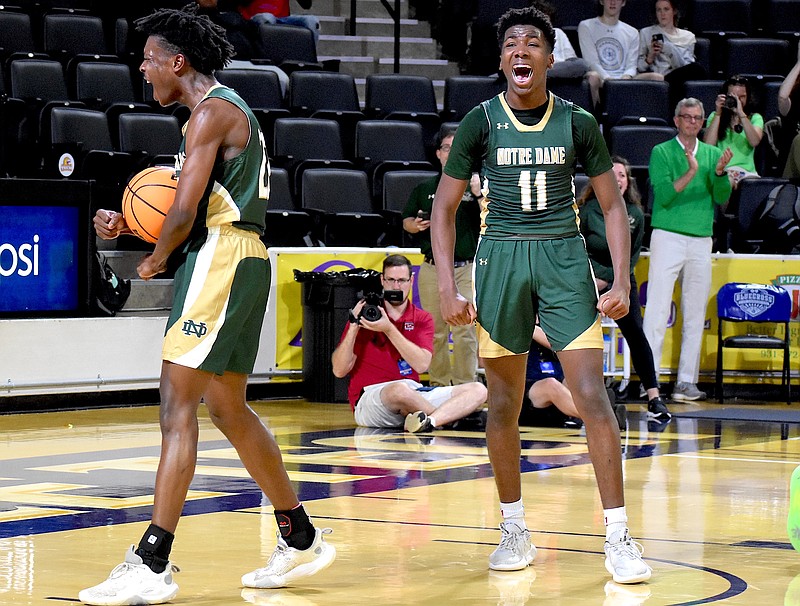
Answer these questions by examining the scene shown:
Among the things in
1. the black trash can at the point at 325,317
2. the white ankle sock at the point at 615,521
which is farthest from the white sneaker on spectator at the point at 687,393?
the white ankle sock at the point at 615,521

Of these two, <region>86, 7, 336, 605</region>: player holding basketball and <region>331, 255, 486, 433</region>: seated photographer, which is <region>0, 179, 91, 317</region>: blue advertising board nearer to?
<region>331, 255, 486, 433</region>: seated photographer

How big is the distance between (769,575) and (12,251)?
6910 mm

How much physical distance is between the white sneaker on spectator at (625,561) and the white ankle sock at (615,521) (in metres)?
0.01

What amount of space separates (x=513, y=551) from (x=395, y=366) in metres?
5.09

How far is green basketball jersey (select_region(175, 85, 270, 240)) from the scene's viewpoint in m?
4.71

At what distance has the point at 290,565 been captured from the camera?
4.82 meters

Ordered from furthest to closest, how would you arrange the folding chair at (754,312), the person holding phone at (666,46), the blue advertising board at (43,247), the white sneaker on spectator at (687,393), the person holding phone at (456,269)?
the person holding phone at (666,46) → the white sneaker on spectator at (687,393) → the folding chair at (754,312) → the person holding phone at (456,269) → the blue advertising board at (43,247)

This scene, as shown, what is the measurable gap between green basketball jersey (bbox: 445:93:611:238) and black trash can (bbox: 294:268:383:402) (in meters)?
6.42

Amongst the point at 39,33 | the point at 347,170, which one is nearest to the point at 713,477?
the point at 347,170

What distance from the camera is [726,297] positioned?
12.8 meters

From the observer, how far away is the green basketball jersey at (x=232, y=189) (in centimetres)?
471

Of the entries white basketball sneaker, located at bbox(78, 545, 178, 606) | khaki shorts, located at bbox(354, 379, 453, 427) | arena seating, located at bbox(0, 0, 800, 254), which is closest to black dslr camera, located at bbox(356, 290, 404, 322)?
khaki shorts, located at bbox(354, 379, 453, 427)

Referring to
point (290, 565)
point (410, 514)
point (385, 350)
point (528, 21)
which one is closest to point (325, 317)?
point (385, 350)

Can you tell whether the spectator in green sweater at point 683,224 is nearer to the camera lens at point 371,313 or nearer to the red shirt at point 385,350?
the red shirt at point 385,350
